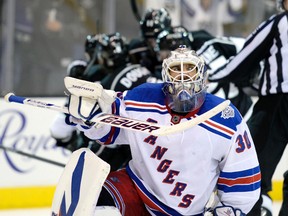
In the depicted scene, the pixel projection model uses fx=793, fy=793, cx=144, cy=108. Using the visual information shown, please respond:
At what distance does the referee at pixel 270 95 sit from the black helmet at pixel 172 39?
2.42 feet

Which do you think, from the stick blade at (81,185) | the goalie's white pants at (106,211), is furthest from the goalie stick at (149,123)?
the goalie's white pants at (106,211)

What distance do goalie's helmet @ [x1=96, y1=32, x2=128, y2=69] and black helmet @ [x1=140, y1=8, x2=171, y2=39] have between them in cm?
21

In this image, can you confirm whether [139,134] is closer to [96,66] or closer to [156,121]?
[156,121]

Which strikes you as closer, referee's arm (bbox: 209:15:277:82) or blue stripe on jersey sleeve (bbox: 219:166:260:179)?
blue stripe on jersey sleeve (bbox: 219:166:260:179)

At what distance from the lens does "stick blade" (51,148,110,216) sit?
250 cm

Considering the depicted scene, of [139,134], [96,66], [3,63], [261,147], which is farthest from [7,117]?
[139,134]

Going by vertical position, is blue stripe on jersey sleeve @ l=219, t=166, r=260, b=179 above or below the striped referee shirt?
below

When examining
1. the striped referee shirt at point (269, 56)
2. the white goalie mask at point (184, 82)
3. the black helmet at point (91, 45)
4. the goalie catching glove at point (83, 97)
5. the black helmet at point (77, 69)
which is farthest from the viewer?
the black helmet at point (91, 45)

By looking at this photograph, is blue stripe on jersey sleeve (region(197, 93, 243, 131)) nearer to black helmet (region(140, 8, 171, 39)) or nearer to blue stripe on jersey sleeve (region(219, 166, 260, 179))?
blue stripe on jersey sleeve (region(219, 166, 260, 179))

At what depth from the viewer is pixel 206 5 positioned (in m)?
7.64

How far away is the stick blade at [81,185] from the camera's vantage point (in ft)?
8.21

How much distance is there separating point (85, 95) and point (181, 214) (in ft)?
2.03

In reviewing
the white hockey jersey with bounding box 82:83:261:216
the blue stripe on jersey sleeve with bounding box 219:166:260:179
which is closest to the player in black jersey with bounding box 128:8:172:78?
the white hockey jersey with bounding box 82:83:261:216

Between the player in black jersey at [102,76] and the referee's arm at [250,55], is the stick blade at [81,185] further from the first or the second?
the player in black jersey at [102,76]
